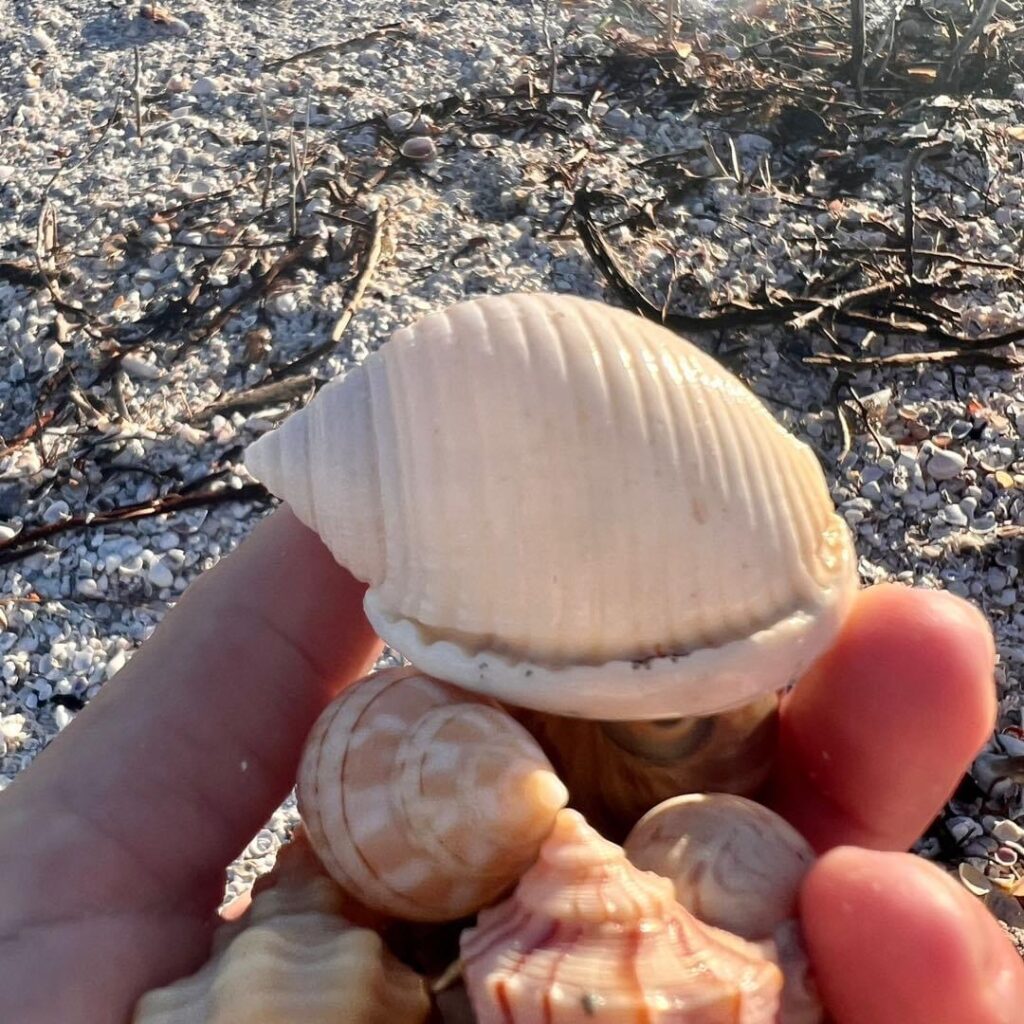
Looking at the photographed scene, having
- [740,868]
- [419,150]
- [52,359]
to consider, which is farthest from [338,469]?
[419,150]

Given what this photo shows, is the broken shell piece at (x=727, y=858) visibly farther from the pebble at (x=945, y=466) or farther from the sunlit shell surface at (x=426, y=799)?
the pebble at (x=945, y=466)

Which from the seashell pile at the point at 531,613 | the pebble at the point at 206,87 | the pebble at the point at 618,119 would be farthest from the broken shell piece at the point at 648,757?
the pebble at the point at 206,87

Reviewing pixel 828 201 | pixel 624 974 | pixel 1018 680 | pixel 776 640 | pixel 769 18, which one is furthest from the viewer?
pixel 769 18

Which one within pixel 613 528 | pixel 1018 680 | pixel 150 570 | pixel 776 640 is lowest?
pixel 1018 680

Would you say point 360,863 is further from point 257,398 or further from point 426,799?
point 257,398

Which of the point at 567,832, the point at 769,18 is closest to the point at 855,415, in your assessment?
the point at 567,832

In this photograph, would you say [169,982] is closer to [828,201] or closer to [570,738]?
[570,738]

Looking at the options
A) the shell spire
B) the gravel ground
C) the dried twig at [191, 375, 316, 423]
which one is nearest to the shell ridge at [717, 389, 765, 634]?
the shell spire
